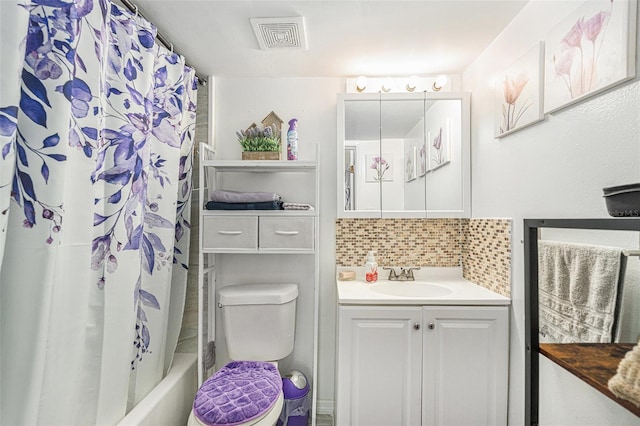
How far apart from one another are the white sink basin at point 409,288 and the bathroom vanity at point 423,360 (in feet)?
0.99

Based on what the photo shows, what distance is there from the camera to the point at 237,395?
1.37 m

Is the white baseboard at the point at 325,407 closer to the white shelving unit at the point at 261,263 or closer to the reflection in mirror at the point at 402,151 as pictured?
the white shelving unit at the point at 261,263

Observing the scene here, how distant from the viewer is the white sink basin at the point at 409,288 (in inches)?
73.3

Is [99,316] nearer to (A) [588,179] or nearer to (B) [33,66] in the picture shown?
(B) [33,66]

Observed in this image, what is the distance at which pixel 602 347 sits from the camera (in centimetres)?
87

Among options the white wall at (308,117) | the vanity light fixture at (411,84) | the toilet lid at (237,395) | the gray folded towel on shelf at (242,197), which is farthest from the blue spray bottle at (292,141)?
the toilet lid at (237,395)

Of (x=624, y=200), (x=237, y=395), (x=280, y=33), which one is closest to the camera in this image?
(x=624, y=200)

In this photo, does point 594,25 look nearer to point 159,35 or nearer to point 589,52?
point 589,52

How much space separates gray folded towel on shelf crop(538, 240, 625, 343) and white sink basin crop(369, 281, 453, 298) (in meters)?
0.75

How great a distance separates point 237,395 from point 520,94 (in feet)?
6.03

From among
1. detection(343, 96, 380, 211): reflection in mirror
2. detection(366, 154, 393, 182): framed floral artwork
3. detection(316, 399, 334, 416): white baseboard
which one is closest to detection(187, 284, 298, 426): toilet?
detection(316, 399, 334, 416): white baseboard

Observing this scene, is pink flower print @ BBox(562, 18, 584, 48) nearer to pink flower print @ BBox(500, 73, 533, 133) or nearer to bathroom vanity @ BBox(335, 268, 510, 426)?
pink flower print @ BBox(500, 73, 533, 133)

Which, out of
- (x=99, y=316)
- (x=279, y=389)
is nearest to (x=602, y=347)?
(x=279, y=389)

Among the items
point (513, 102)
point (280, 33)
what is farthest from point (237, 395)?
point (513, 102)
